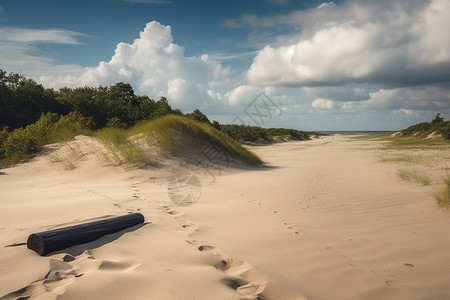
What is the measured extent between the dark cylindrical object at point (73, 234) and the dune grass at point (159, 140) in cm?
513

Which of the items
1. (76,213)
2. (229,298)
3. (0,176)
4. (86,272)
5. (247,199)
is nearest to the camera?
(229,298)

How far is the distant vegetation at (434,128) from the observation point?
3211cm

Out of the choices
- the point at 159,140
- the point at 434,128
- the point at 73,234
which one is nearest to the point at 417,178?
the point at 159,140

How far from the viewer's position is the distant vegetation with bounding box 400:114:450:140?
32.1 metres

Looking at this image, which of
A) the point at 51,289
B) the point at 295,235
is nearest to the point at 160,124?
the point at 295,235

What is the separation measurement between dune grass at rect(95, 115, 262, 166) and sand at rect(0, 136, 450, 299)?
286cm

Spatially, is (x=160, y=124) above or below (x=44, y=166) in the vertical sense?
above

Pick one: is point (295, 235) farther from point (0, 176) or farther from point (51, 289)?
point (0, 176)

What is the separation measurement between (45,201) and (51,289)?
143 inches

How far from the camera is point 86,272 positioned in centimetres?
217

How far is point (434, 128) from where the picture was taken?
130 ft

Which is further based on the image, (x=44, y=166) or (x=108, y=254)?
(x=44, y=166)

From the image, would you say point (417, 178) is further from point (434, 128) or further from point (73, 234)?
point (434, 128)

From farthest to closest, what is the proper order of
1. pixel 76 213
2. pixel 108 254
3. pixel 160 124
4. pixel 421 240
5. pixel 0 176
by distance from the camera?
1. pixel 160 124
2. pixel 0 176
3. pixel 76 213
4. pixel 421 240
5. pixel 108 254
